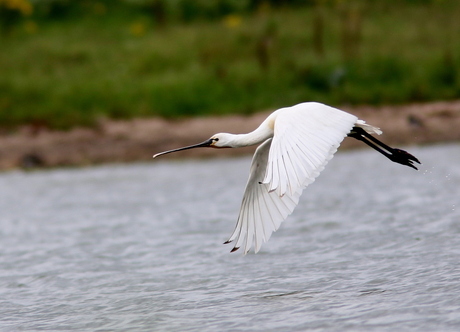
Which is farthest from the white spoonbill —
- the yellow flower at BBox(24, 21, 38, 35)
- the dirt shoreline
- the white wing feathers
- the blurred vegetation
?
the yellow flower at BBox(24, 21, 38, 35)

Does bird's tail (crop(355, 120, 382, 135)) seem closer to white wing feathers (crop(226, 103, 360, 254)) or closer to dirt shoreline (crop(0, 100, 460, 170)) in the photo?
white wing feathers (crop(226, 103, 360, 254))

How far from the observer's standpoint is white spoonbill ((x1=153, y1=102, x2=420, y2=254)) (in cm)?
601

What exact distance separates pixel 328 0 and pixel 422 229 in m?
17.4

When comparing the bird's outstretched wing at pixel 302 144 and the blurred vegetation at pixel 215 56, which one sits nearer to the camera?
the bird's outstretched wing at pixel 302 144

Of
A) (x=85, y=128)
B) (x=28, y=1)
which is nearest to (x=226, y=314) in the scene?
(x=85, y=128)

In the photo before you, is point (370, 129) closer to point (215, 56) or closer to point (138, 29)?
point (215, 56)

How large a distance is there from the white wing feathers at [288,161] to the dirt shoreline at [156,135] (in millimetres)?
10319

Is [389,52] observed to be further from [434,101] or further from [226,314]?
[226,314]

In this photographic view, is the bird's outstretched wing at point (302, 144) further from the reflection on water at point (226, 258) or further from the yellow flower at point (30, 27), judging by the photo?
the yellow flower at point (30, 27)

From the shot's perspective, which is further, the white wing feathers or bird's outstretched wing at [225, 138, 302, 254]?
bird's outstretched wing at [225, 138, 302, 254]

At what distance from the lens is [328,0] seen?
26.0m

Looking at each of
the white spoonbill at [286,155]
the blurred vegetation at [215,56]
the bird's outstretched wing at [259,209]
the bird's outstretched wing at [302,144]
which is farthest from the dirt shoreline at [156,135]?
the bird's outstretched wing at [302,144]

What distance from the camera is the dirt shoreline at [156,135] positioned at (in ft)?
59.1

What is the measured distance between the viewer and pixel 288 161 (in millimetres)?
6074
